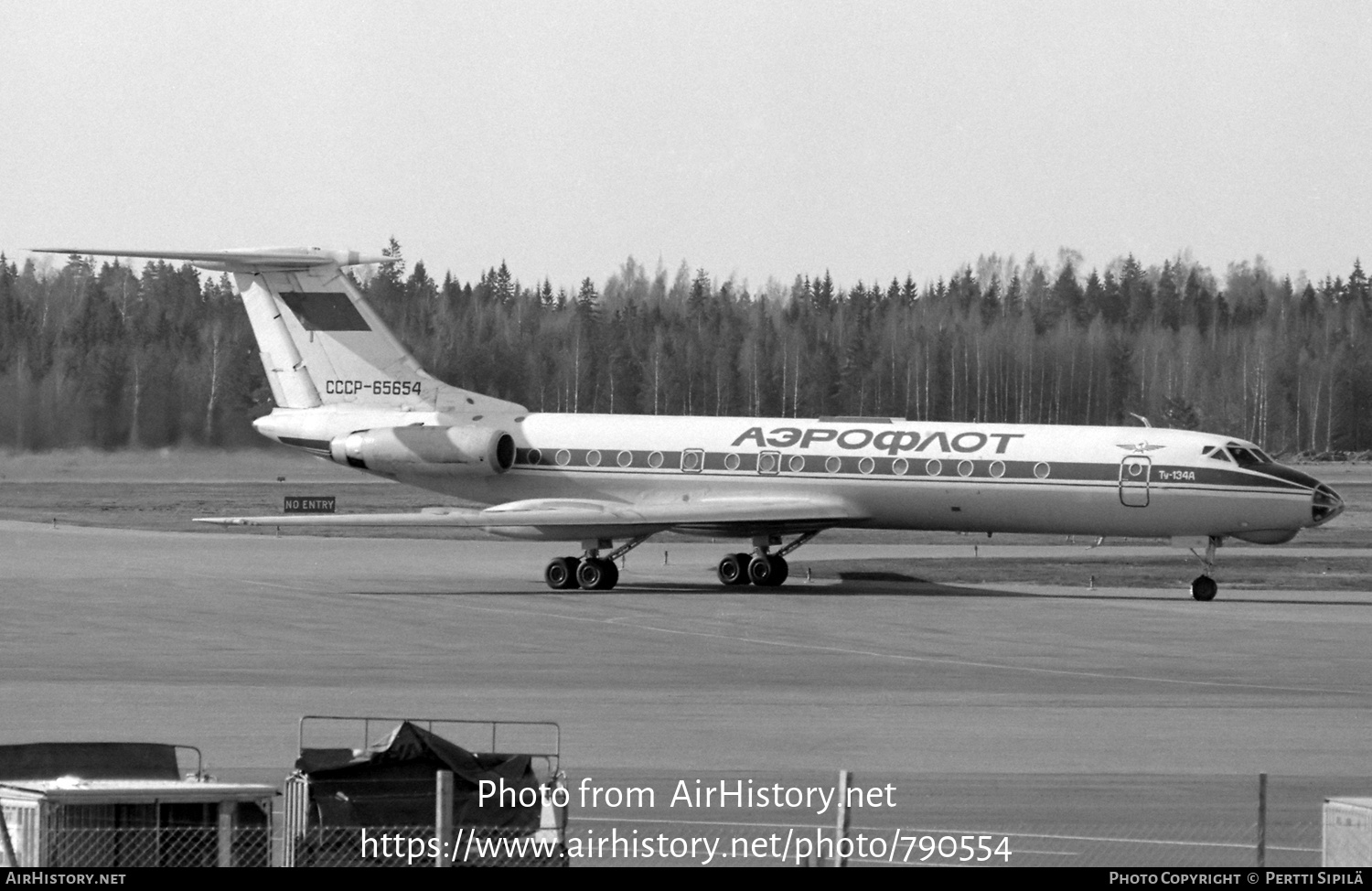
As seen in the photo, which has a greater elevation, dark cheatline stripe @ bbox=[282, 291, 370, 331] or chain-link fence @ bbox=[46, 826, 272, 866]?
dark cheatline stripe @ bbox=[282, 291, 370, 331]

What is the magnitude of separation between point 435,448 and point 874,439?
8.88 meters

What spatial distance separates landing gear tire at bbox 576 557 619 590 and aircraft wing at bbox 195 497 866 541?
0.57 m

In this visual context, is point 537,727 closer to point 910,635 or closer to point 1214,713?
point 1214,713

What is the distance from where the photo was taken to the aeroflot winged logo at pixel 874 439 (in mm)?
36500

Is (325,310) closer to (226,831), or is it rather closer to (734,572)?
(734,572)

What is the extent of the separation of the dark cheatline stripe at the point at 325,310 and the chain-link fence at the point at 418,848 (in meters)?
29.7

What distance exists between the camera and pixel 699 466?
38.2m

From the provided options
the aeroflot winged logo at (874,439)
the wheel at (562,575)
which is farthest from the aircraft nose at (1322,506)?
the wheel at (562,575)

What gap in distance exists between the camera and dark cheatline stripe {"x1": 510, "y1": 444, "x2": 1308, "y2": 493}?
115 ft

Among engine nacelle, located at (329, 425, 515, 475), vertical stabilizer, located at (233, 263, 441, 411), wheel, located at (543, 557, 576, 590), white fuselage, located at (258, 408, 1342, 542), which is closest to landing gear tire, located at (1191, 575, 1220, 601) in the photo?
white fuselage, located at (258, 408, 1342, 542)

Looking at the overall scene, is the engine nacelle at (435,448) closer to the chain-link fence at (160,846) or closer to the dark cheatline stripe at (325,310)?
the dark cheatline stripe at (325,310)

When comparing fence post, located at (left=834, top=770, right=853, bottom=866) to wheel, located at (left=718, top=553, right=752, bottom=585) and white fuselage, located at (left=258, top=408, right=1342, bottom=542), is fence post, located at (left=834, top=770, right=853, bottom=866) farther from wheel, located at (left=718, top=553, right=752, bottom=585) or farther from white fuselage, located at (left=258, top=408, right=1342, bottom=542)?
wheel, located at (left=718, top=553, right=752, bottom=585)

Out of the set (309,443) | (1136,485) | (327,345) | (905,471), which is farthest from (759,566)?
(327,345)

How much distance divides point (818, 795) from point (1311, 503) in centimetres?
2222
